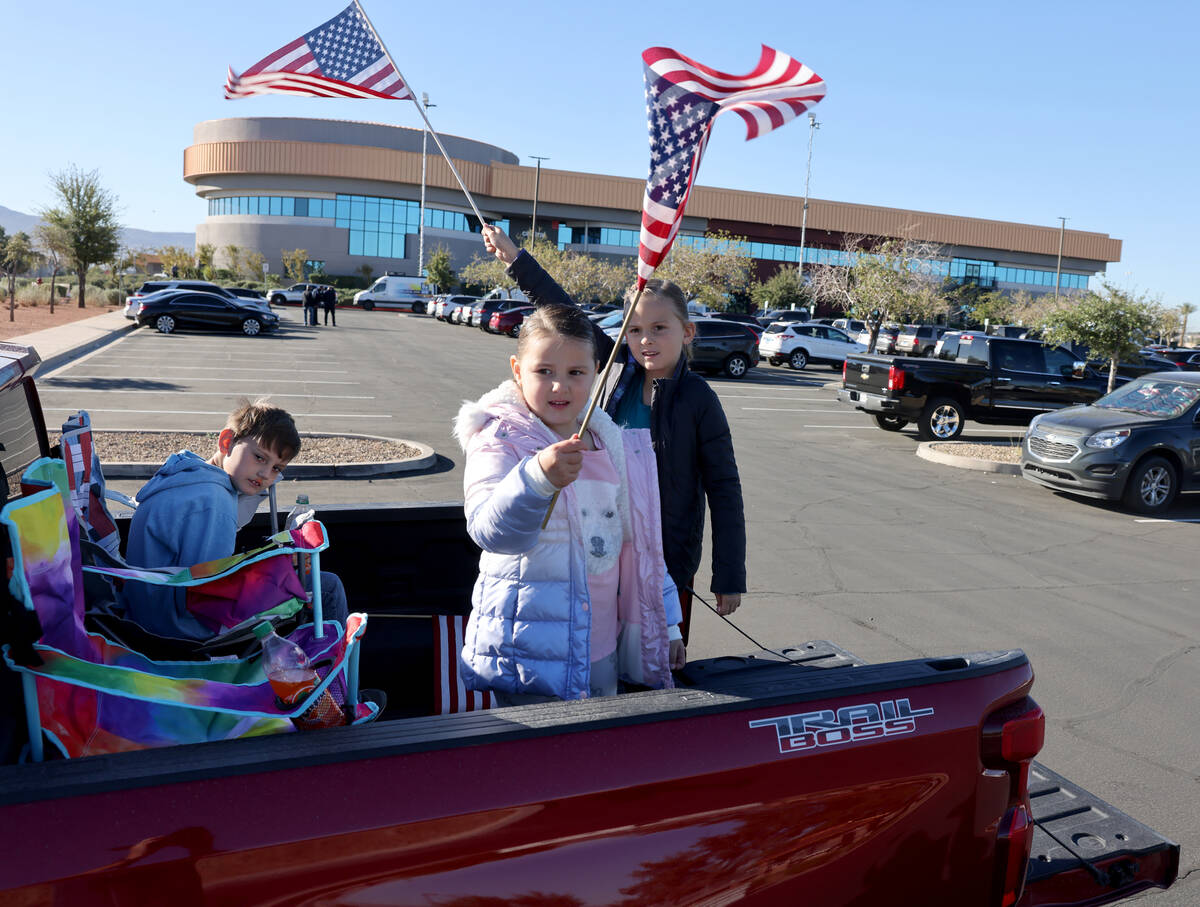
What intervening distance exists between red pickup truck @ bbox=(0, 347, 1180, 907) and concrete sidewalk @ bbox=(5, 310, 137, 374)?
17636 millimetres

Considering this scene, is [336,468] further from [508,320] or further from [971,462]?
[508,320]

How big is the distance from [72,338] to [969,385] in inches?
842

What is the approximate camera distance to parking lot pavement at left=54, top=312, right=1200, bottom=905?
4.71 m

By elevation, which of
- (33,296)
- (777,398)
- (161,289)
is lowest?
(777,398)

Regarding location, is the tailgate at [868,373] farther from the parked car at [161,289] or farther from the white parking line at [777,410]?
the parked car at [161,289]

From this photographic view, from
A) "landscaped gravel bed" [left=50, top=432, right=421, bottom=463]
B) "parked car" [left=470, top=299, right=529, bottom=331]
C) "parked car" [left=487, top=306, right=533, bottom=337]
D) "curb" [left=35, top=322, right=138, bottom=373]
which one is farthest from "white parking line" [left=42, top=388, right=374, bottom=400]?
"parked car" [left=470, top=299, right=529, bottom=331]

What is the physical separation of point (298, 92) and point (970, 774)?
4352 mm

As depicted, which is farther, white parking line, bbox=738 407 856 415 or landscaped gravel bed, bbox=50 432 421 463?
white parking line, bbox=738 407 856 415

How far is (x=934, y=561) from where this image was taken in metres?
7.75

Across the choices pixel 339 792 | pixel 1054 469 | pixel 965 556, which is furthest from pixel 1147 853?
pixel 1054 469

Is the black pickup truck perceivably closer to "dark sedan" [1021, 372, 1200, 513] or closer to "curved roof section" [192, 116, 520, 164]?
"dark sedan" [1021, 372, 1200, 513]

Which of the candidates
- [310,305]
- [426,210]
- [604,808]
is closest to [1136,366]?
[604,808]

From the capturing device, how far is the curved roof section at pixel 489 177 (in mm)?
76125

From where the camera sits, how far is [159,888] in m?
1.40
